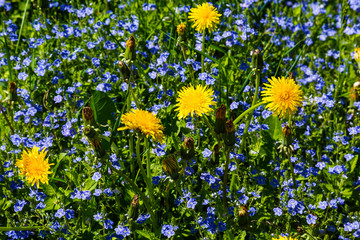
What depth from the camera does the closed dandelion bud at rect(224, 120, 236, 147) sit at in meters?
2.86

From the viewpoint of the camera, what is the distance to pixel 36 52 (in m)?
4.76

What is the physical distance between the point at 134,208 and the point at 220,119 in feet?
2.72

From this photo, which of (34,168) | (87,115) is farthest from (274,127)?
(34,168)

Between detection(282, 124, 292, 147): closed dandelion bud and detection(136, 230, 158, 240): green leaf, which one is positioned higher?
detection(282, 124, 292, 147): closed dandelion bud

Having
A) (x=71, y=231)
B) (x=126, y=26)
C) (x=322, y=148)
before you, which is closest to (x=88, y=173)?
(x=71, y=231)

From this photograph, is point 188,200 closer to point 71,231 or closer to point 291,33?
point 71,231

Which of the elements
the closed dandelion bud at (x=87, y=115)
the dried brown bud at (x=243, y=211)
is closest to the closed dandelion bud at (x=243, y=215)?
the dried brown bud at (x=243, y=211)

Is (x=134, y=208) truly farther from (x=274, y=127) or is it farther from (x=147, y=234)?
(x=274, y=127)

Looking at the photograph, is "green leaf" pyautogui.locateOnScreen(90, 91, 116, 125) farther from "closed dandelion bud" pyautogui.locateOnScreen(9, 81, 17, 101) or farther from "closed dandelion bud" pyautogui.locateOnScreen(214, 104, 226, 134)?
"closed dandelion bud" pyautogui.locateOnScreen(214, 104, 226, 134)

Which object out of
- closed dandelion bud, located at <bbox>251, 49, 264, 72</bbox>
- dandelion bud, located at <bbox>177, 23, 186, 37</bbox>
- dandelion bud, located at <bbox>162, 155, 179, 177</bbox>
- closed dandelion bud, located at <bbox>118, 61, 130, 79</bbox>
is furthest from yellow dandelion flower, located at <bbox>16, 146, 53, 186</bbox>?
closed dandelion bud, located at <bbox>251, 49, 264, 72</bbox>

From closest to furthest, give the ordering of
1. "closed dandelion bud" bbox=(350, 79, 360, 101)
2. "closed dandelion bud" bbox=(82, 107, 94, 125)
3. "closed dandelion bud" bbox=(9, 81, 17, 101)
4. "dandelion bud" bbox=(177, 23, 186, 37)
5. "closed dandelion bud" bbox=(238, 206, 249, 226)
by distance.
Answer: "closed dandelion bud" bbox=(82, 107, 94, 125)
"closed dandelion bud" bbox=(238, 206, 249, 226)
"dandelion bud" bbox=(177, 23, 186, 37)
"closed dandelion bud" bbox=(9, 81, 17, 101)
"closed dandelion bud" bbox=(350, 79, 360, 101)

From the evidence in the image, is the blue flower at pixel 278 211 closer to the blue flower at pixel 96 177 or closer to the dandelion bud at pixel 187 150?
the dandelion bud at pixel 187 150

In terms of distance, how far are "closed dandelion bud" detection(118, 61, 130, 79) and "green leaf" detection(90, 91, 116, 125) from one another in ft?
1.78

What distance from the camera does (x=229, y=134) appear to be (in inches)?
115
